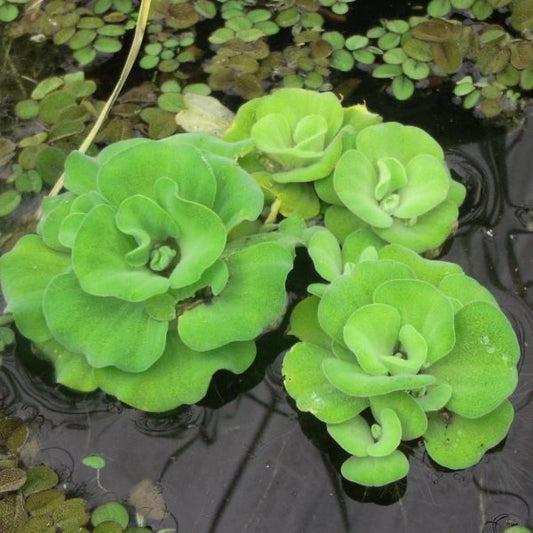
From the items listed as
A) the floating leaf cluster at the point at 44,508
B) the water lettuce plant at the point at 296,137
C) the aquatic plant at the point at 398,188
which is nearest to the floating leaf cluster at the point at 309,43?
the water lettuce plant at the point at 296,137

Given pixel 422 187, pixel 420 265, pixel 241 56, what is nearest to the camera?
pixel 420 265

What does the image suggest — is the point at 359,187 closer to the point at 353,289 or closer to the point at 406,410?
the point at 353,289

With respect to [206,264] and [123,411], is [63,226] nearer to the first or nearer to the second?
[206,264]

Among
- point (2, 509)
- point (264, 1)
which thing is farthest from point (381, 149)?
point (2, 509)

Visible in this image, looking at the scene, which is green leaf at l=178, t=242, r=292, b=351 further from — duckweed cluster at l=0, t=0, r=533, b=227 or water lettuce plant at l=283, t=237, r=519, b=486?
duckweed cluster at l=0, t=0, r=533, b=227

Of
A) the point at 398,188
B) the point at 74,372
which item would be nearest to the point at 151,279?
the point at 74,372

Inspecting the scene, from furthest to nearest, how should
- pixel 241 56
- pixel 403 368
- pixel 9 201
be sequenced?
pixel 241 56
pixel 9 201
pixel 403 368

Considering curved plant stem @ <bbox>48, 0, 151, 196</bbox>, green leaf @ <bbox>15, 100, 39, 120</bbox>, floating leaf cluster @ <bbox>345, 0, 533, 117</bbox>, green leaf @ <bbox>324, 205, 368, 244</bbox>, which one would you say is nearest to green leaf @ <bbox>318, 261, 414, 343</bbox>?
green leaf @ <bbox>324, 205, 368, 244</bbox>
